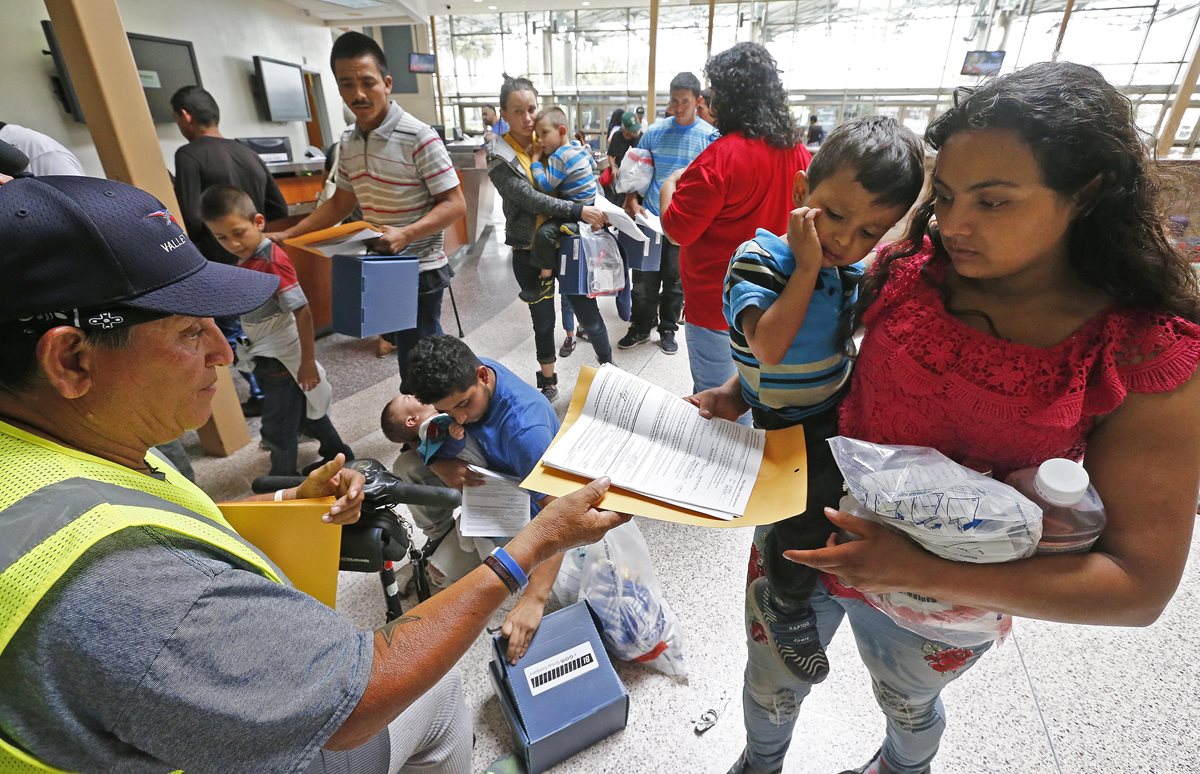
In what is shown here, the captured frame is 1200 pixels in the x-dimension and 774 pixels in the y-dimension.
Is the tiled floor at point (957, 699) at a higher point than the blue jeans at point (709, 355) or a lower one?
lower

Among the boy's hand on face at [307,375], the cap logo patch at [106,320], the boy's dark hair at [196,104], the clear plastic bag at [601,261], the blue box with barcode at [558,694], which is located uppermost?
the boy's dark hair at [196,104]

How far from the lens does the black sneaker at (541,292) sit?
2.93m

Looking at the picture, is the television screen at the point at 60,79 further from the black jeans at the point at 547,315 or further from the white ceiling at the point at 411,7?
the black jeans at the point at 547,315

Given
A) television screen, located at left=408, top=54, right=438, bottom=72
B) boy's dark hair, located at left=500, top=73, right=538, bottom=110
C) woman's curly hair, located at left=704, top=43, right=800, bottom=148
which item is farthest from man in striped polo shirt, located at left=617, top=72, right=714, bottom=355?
television screen, located at left=408, top=54, right=438, bottom=72

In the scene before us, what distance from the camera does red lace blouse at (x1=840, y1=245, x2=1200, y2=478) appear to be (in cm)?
59

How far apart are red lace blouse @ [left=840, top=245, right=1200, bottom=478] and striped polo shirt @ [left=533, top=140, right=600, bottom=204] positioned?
2188 mm

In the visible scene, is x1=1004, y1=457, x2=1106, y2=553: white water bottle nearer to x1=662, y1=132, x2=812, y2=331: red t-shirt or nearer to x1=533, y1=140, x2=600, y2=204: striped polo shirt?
x1=662, y1=132, x2=812, y2=331: red t-shirt

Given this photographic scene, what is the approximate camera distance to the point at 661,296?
3871 millimetres

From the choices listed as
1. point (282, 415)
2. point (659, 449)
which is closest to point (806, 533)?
point (659, 449)

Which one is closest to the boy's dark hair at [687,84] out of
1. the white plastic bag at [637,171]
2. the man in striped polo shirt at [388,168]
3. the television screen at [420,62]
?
the white plastic bag at [637,171]

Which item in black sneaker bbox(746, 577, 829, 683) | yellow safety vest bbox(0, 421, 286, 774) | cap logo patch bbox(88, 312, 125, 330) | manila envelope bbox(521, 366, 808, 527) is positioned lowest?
black sneaker bbox(746, 577, 829, 683)

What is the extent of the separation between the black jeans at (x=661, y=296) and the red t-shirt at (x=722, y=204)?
1639 mm

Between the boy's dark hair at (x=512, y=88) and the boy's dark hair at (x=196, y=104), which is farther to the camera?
the boy's dark hair at (x=196, y=104)

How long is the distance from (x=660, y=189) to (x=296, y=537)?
2517 mm
